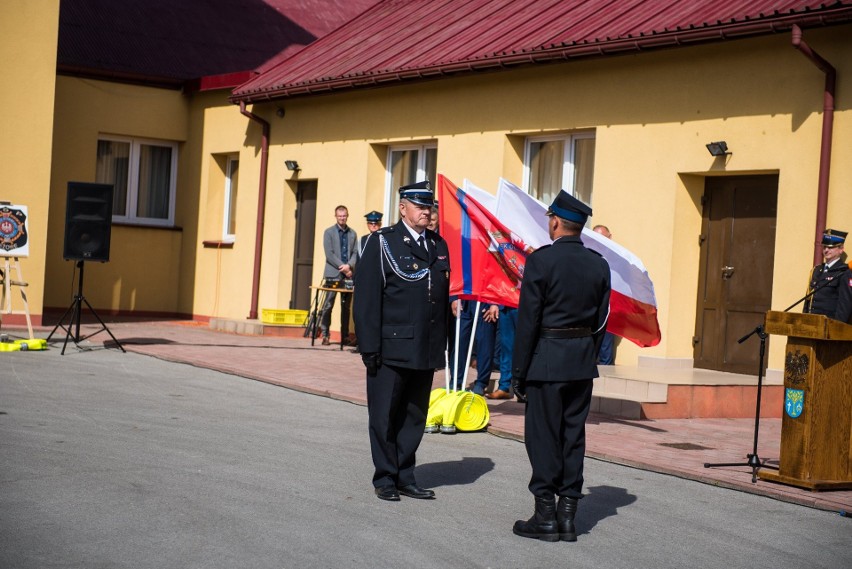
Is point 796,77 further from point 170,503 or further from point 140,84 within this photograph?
point 140,84

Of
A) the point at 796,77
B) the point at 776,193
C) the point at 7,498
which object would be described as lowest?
the point at 7,498

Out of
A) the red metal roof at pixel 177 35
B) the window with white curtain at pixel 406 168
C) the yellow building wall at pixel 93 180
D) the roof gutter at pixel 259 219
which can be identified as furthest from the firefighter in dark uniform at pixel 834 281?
the yellow building wall at pixel 93 180

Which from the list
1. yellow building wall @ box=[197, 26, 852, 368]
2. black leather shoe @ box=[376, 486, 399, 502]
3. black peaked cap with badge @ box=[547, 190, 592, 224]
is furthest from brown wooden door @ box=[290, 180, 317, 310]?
black peaked cap with badge @ box=[547, 190, 592, 224]

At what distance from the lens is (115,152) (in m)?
22.8

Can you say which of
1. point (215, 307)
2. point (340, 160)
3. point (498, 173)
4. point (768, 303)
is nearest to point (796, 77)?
point (768, 303)

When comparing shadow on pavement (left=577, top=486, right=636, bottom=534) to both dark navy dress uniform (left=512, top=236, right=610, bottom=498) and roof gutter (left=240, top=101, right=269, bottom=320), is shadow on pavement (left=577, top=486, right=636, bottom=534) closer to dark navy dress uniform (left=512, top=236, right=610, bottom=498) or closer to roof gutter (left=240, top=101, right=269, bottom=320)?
dark navy dress uniform (left=512, top=236, right=610, bottom=498)

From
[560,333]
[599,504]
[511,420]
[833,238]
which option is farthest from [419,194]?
[833,238]

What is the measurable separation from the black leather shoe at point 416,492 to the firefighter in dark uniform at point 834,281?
499 cm

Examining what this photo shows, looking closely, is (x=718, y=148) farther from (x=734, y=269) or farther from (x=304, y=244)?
(x=304, y=244)

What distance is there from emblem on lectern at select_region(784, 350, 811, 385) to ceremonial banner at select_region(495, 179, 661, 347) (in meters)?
2.06

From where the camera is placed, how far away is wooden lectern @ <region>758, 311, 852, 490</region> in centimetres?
856

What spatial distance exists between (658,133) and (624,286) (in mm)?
4214

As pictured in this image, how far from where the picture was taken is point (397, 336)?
7613 millimetres

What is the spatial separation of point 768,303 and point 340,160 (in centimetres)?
822
